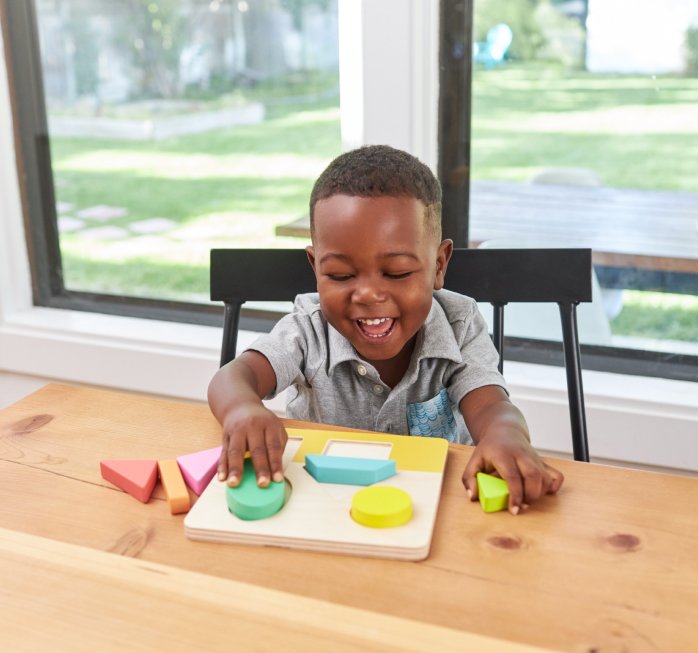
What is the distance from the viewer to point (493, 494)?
753 millimetres

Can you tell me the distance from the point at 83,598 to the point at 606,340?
4.48ft

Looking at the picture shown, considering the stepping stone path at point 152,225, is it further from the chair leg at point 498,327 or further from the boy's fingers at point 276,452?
the boy's fingers at point 276,452

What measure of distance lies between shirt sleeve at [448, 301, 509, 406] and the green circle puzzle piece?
36cm

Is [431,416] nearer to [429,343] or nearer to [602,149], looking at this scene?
[429,343]

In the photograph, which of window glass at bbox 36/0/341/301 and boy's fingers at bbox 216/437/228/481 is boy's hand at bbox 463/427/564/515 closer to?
boy's fingers at bbox 216/437/228/481

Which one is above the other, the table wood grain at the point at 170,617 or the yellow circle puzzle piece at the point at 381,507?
the yellow circle puzzle piece at the point at 381,507

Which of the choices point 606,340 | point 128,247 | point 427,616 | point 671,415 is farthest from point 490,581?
point 128,247

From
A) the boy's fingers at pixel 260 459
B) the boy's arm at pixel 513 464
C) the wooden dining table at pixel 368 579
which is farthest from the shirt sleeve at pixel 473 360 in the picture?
the boy's fingers at pixel 260 459

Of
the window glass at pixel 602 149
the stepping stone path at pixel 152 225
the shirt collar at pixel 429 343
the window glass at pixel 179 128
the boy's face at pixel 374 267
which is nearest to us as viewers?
the boy's face at pixel 374 267

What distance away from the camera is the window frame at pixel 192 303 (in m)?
1.70

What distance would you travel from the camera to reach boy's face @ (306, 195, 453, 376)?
0.96m

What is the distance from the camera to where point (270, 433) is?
837 millimetres

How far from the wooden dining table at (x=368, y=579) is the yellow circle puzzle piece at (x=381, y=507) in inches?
1.3

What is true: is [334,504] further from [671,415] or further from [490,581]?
[671,415]
